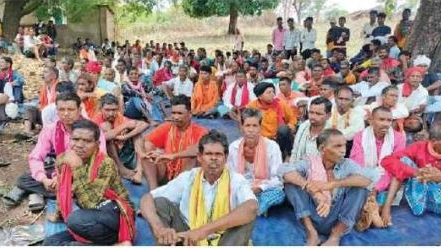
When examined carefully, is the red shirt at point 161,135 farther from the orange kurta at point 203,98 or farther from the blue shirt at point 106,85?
the orange kurta at point 203,98

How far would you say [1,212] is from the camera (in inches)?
181

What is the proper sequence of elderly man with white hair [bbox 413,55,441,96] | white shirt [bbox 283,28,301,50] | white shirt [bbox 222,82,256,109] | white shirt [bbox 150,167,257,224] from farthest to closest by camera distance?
1. white shirt [bbox 283,28,301,50]
2. white shirt [bbox 222,82,256,109]
3. elderly man with white hair [bbox 413,55,441,96]
4. white shirt [bbox 150,167,257,224]

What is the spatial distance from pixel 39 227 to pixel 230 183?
1794 mm

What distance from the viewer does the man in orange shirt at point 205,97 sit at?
8.44 metres

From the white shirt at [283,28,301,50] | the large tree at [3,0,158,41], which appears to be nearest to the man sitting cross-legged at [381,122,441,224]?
the white shirt at [283,28,301,50]

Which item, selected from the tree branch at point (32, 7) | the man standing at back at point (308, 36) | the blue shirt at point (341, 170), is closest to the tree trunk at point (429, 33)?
the man standing at back at point (308, 36)

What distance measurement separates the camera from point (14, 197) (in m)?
4.66

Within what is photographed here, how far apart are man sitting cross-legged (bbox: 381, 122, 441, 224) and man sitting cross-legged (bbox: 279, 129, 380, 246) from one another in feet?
1.60

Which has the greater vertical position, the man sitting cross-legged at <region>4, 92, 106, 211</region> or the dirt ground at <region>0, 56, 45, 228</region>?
the man sitting cross-legged at <region>4, 92, 106, 211</region>

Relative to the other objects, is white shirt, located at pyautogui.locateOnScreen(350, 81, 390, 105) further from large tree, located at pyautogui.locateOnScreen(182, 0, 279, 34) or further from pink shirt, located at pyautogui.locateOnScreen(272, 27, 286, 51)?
large tree, located at pyautogui.locateOnScreen(182, 0, 279, 34)

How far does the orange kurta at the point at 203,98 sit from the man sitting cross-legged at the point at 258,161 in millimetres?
4293

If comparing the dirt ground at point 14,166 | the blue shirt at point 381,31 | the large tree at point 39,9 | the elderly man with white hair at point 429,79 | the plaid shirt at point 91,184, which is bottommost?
the dirt ground at point 14,166

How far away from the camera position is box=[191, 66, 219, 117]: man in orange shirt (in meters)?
8.44

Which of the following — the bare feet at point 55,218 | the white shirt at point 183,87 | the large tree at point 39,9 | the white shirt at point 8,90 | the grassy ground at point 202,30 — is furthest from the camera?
the grassy ground at point 202,30
